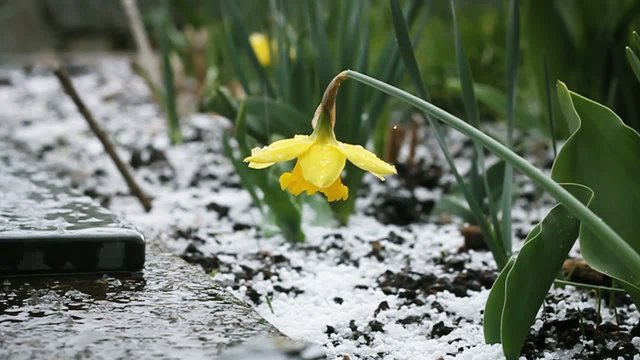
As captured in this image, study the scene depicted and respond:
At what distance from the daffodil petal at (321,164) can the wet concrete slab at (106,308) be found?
14 cm

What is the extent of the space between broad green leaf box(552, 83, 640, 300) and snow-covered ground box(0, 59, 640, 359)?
9 centimetres

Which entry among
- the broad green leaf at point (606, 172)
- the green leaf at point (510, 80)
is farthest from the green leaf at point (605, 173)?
the green leaf at point (510, 80)

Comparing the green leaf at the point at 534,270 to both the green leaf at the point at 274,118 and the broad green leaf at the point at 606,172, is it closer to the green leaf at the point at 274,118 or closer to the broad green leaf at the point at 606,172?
the broad green leaf at the point at 606,172

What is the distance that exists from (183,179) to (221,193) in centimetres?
18

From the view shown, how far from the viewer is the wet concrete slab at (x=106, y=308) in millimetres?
785

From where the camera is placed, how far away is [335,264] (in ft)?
4.61

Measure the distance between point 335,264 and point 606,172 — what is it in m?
0.53

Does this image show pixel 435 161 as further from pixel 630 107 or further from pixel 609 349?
pixel 609 349

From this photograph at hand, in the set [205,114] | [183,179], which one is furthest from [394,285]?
[205,114]

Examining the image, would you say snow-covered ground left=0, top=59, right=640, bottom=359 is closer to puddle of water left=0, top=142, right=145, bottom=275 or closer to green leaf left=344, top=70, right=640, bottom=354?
green leaf left=344, top=70, right=640, bottom=354

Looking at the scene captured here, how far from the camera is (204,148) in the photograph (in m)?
2.40

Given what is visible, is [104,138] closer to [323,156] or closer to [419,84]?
[419,84]

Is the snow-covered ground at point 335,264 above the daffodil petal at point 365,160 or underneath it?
underneath

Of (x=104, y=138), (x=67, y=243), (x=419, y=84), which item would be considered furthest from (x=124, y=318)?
(x=104, y=138)
